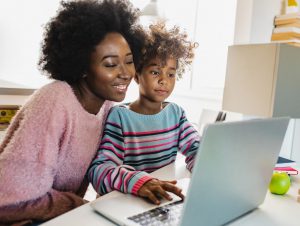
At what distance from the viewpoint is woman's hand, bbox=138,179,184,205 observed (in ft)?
2.59

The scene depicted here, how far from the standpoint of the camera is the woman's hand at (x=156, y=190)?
79 centimetres

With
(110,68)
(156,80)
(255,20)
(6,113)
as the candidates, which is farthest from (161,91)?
(255,20)

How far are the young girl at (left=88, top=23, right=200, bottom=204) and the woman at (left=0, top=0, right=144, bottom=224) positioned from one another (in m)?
0.06

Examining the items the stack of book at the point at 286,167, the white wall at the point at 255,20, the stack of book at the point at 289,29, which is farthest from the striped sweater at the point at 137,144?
the white wall at the point at 255,20

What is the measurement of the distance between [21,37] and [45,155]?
9.81ft

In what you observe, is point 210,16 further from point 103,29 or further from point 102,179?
point 102,179

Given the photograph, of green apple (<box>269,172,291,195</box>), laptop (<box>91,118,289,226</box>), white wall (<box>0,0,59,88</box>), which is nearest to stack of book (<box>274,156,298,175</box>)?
green apple (<box>269,172,291,195</box>)

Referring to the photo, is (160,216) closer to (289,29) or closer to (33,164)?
(33,164)

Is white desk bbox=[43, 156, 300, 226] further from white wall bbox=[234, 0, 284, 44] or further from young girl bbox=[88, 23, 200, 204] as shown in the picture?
white wall bbox=[234, 0, 284, 44]

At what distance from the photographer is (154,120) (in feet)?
4.14

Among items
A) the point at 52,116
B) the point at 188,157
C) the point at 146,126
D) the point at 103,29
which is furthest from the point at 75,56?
the point at 188,157

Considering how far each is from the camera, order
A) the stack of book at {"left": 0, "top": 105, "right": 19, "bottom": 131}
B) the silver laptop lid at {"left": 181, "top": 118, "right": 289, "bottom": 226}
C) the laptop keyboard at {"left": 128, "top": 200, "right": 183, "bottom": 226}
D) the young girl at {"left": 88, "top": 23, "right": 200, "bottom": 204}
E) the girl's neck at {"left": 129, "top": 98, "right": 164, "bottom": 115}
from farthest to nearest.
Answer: the stack of book at {"left": 0, "top": 105, "right": 19, "bottom": 131} → the girl's neck at {"left": 129, "top": 98, "right": 164, "bottom": 115} → the young girl at {"left": 88, "top": 23, "right": 200, "bottom": 204} → the laptop keyboard at {"left": 128, "top": 200, "right": 183, "bottom": 226} → the silver laptop lid at {"left": 181, "top": 118, "right": 289, "bottom": 226}

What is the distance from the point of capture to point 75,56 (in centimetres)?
103

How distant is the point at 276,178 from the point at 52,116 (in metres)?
0.67
